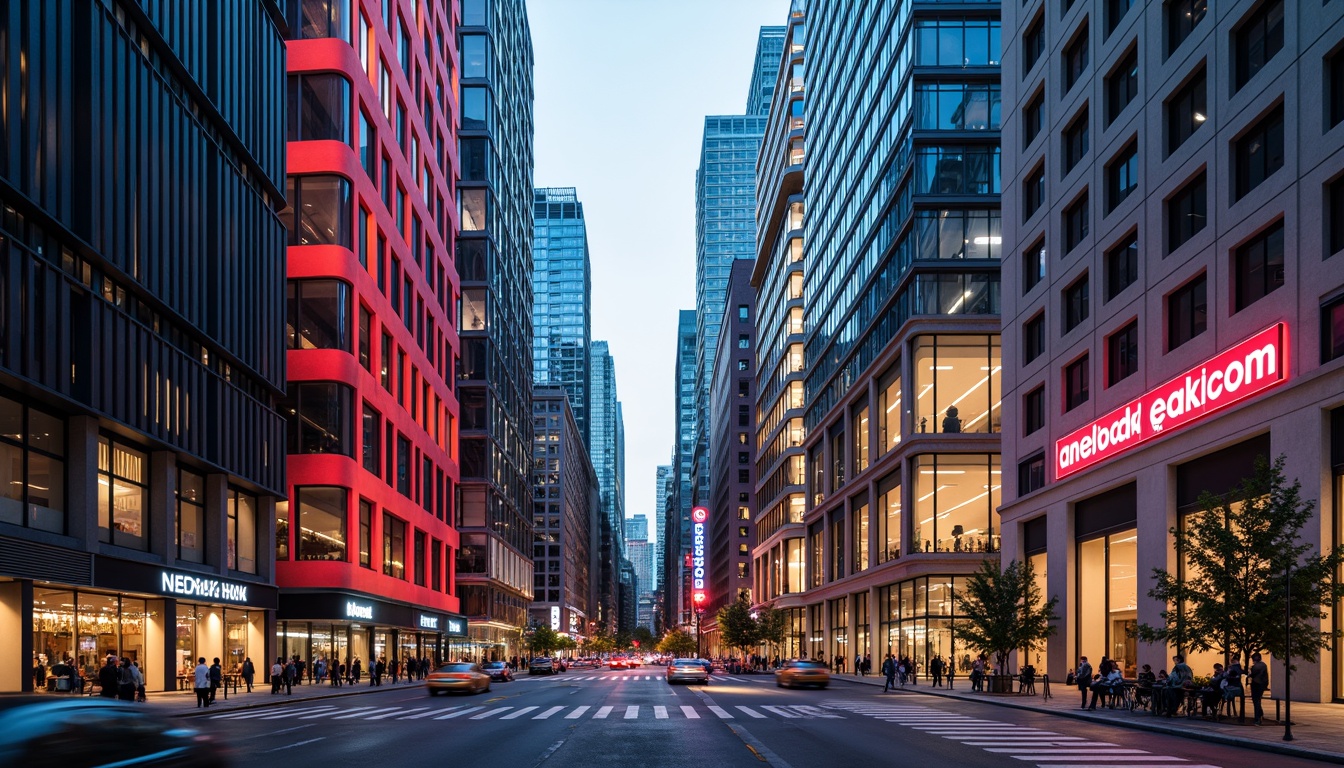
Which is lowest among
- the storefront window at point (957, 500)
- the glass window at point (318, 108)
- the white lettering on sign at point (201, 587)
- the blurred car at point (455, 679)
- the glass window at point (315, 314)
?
the blurred car at point (455, 679)

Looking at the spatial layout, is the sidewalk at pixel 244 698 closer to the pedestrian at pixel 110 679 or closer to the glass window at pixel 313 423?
the pedestrian at pixel 110 679

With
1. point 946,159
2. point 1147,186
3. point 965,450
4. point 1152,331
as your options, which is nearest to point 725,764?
point 1152,331

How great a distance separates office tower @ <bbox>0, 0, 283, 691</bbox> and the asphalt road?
7.44m

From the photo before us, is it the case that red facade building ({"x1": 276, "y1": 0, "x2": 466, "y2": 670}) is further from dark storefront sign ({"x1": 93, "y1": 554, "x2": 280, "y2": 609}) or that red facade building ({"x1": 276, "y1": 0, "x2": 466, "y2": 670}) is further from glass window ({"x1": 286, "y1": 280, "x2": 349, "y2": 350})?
dark storefront sign ({"x1": 93, "y1": 554, "x2": 280, "y2": 609})

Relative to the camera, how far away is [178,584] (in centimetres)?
3912

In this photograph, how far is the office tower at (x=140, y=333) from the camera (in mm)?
29875

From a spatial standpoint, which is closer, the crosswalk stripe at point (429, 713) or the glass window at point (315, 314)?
the crosswalk stripe at point (429, 713)

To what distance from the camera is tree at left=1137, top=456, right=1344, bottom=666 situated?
74.0 ft

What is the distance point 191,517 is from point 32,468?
A: 11771 millimetres

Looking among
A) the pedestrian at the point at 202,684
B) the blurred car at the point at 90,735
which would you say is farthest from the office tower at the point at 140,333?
the blurred car at the point at 90,735

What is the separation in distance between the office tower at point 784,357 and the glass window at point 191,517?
6106cm

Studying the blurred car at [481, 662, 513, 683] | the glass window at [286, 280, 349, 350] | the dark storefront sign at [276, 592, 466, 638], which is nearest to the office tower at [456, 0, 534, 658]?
the dark storefront sign at [276, 592, 466, 638]

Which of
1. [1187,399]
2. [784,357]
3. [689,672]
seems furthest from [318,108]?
[784,357]

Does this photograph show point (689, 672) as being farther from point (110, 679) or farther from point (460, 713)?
point (110, 679)
